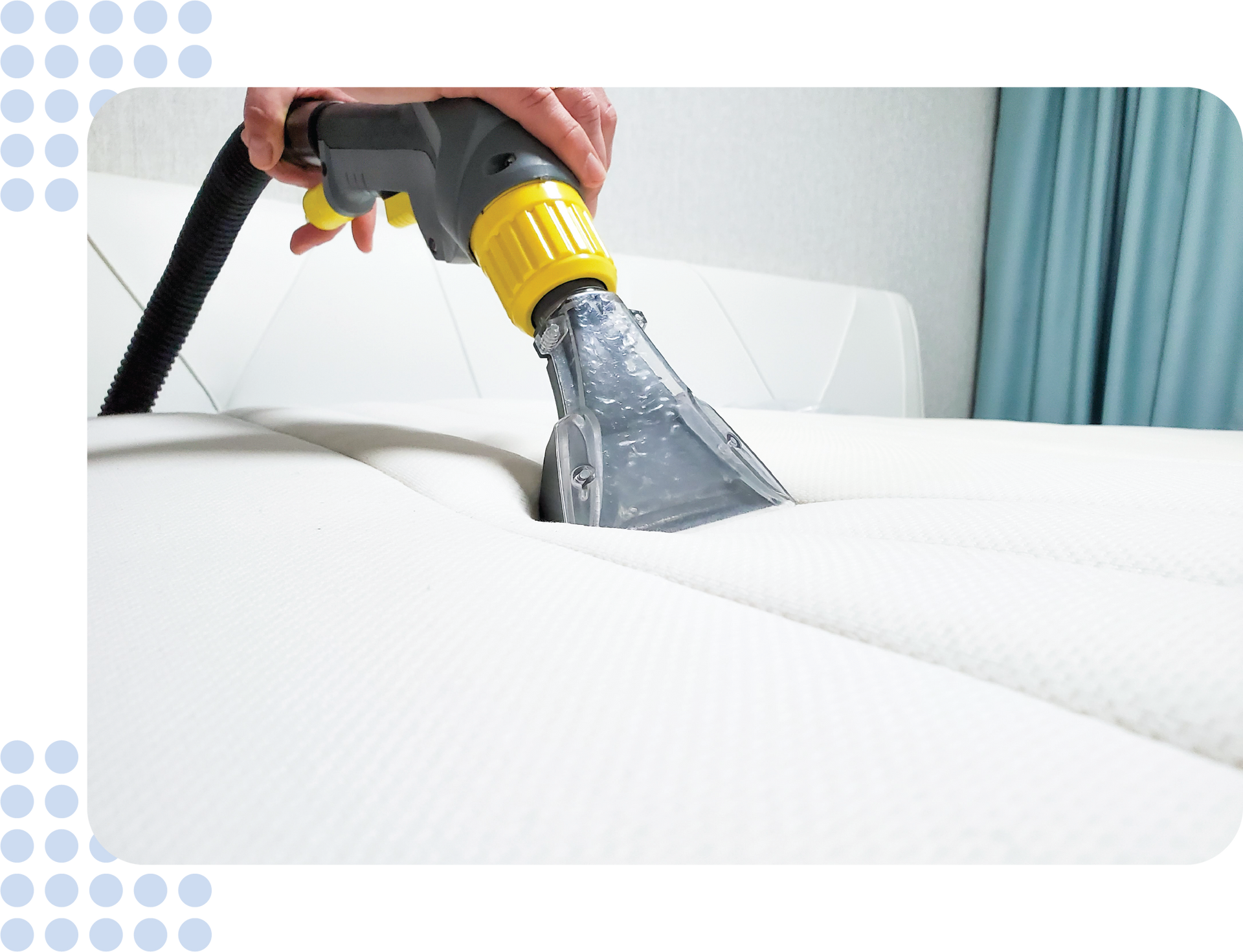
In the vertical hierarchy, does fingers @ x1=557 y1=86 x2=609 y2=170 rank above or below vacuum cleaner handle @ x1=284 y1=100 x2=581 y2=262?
above

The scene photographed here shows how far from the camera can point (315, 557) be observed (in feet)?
0.94

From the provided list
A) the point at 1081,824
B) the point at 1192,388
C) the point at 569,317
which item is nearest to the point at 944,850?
the point at 1081,824

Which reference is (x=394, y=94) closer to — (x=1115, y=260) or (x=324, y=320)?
(x=324, y=320)

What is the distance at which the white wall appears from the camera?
3.89ft

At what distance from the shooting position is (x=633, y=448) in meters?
0.44

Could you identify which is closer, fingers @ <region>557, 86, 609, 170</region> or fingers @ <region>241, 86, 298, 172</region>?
fingers @ <region>557, 86, 609, 170</region>

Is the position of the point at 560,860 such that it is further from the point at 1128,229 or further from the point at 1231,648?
the point at 1128,229

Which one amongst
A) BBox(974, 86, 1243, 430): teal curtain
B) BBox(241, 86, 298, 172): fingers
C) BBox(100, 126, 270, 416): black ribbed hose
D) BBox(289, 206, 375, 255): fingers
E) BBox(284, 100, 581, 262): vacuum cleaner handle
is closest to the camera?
BBox(284, 100, 581, 262): vacuum cleaner handle

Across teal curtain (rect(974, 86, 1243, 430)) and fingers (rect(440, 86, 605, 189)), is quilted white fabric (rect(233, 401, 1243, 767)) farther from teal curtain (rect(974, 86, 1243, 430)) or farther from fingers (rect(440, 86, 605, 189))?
teal curtain (rect(974, 86, 1243, 430))

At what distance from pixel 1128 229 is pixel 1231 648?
2.43 m

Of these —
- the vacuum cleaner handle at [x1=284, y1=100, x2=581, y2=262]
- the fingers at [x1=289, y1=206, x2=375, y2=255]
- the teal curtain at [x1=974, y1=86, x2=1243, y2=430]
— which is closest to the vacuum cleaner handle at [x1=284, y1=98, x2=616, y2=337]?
the vacuum cleaner handle at [x1=284, y1=100, x2=581, y2=262]

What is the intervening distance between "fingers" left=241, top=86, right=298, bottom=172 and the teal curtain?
2.22 m

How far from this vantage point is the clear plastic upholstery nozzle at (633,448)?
0.42 meters

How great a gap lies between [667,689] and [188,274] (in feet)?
2.68
